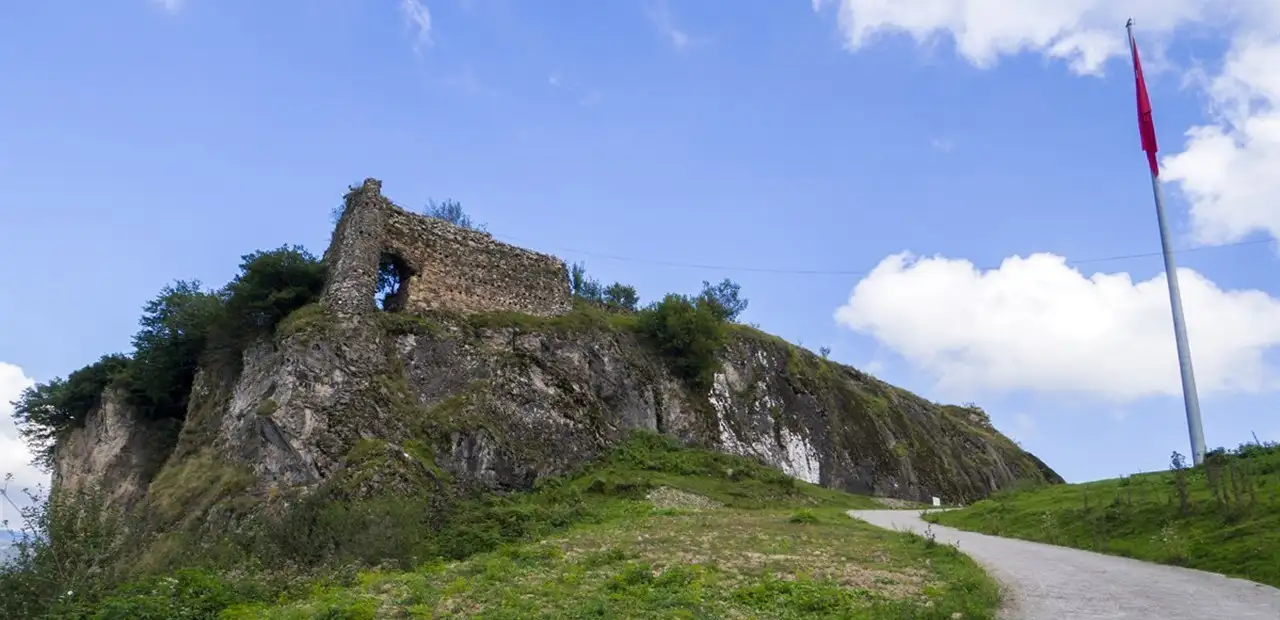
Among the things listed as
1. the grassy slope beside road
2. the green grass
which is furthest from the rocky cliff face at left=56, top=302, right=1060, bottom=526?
the green grass

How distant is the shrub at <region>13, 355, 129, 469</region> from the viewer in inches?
1409

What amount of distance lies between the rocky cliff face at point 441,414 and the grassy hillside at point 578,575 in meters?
3.75

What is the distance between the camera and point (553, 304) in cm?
3506

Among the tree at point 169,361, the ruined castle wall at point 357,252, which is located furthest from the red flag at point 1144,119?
the tree at point 169,361

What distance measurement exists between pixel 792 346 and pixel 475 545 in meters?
29.9

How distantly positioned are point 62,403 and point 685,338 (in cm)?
2622

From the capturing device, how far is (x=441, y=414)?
27438 millimetres

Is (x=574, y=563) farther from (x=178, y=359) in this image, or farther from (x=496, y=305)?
(x=178, y=359)

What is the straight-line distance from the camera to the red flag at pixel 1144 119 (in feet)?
97.8

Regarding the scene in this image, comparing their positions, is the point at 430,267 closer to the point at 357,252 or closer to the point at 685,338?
the point at 357,252

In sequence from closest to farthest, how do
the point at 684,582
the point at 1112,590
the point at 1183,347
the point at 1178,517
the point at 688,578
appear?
the point at 1112,590, the point at 684,582, the point at 688,578, the point at 1178,517, the point at 1183,347

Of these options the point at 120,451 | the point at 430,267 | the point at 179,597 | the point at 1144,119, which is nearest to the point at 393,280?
the point at 430,267

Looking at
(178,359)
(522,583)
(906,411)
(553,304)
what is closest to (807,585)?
(522,583)

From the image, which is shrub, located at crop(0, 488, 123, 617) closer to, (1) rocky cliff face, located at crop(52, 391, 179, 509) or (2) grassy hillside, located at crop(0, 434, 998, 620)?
(2) grassy hillside, located at crop(0, 434, 998, 620)
